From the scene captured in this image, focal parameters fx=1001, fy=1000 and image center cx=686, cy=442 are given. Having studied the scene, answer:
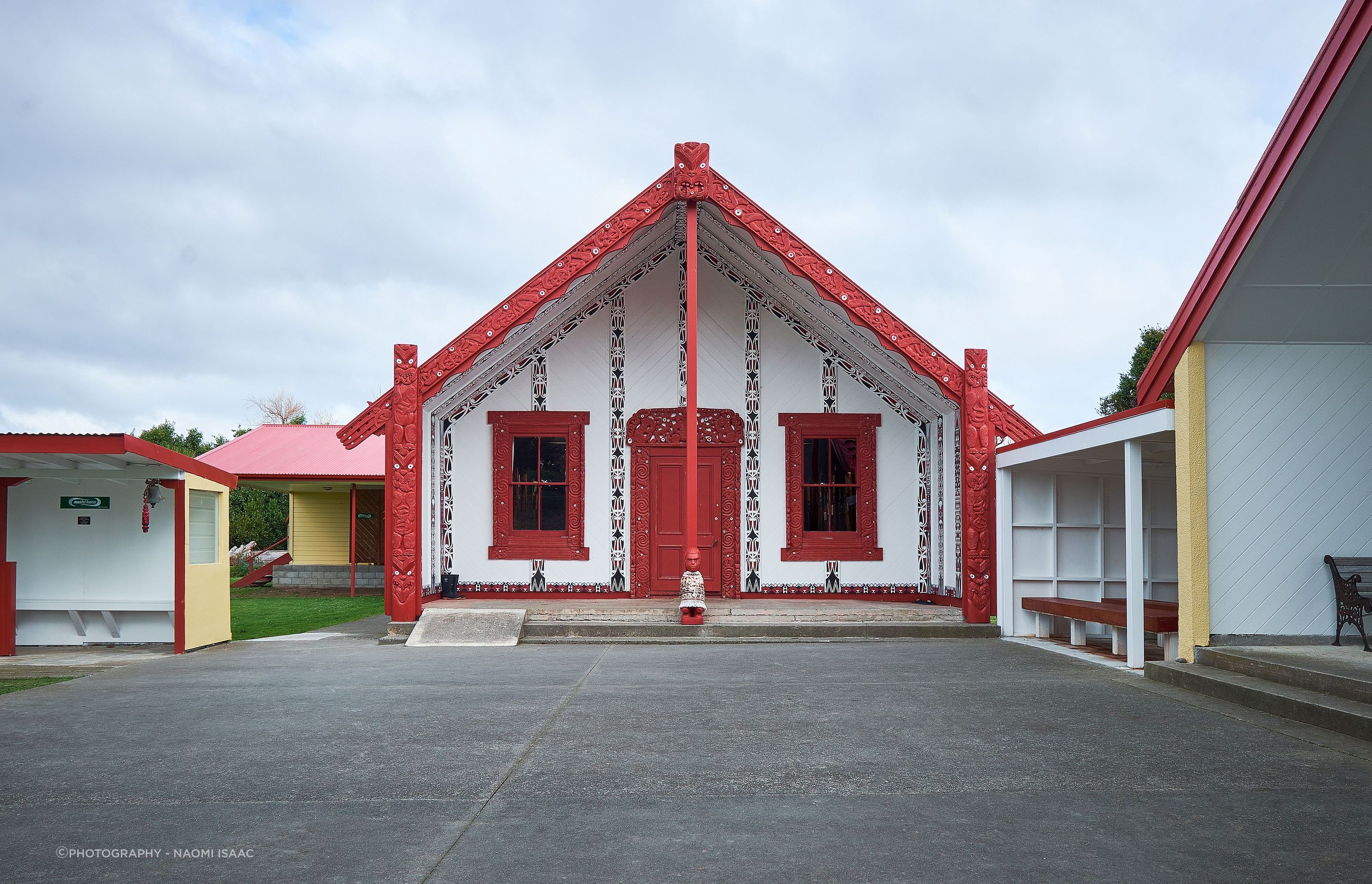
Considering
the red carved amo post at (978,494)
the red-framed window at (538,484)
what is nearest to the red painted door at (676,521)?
the red-framed window at (538,484)

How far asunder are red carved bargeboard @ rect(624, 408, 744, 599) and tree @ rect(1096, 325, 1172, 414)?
52.7ft

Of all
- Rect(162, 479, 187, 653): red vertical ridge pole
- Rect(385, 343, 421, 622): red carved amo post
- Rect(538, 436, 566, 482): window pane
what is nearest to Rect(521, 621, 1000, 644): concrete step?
Rect(385, 343, 421, 622): red carved amo post

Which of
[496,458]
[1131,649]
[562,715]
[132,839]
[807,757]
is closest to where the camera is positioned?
[132,839]

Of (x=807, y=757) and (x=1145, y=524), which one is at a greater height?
(x=1145, y=524)

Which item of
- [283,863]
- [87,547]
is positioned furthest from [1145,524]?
[87,547]

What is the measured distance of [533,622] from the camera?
1228 cm

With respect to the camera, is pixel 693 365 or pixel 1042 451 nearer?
→ pixel 1042 451

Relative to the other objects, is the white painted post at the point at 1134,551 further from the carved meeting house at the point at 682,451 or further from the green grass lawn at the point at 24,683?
the green grass lawn at the point at 24,683

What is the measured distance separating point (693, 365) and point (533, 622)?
3749 millimetres

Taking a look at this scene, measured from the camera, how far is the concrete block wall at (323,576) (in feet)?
77.0

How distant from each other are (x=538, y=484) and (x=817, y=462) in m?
4.10

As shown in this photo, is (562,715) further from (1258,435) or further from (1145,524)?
(1145,524)

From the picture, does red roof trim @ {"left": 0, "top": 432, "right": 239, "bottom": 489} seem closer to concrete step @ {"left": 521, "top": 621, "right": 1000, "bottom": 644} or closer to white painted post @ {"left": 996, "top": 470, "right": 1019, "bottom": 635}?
concrete step @ {"left": 521, "top": 621, "right": 1000, "bottom": 644}

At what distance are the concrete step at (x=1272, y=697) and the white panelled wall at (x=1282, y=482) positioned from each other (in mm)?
647
